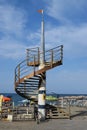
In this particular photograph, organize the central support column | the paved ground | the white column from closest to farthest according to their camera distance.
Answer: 1. the paved ground
2. the white column
3. the central support column

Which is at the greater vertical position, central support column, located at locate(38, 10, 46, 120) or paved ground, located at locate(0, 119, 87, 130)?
central support column, located at locate(38, 10, 46, 120)

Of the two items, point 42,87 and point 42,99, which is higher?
point 42,87

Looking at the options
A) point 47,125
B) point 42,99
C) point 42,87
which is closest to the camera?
point 47,125

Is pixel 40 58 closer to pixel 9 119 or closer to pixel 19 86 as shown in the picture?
pixel 19 86

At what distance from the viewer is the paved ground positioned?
20086mm

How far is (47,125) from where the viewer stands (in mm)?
21312

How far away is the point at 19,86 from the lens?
86.6ft

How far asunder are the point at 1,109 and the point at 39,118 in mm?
2914

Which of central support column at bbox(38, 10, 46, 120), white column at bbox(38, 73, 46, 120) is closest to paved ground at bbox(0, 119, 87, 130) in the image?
white column at bbox(38, 73, 46, 120)

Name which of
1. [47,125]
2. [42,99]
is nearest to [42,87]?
[42,99]

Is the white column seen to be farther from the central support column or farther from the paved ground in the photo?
the paved ground

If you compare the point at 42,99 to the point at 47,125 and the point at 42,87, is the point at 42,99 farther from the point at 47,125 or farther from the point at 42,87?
the point at 47,125

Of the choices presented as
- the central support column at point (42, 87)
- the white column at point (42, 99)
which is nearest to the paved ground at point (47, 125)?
the white column at point (42, 99)

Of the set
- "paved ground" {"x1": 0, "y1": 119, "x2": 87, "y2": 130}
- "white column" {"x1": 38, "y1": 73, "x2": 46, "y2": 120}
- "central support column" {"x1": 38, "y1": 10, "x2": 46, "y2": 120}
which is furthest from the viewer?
"central support column" {"x1": 38, "y1": 10, "x2": 46, "y2": 120}
